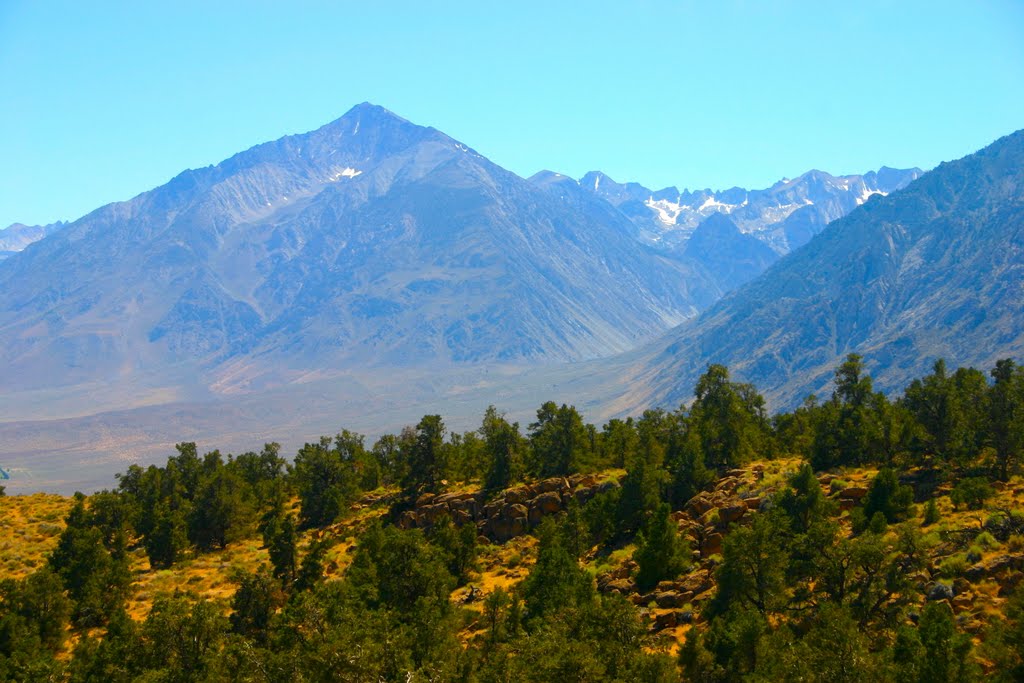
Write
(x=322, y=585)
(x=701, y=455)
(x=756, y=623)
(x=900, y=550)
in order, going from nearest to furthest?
(x=756, y=623) → (x=900, y=550) → (x=322, y=585) → (x=701, y=455)

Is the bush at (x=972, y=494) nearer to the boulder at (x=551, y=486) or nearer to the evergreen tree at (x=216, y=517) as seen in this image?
the boulder at (x=551, y=486)

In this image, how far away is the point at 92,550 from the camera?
70.9 metres

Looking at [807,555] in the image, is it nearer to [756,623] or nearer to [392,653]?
[756,623]

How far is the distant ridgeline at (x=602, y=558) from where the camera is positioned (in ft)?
141

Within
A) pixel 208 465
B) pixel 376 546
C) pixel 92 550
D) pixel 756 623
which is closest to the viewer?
pixel 756 623

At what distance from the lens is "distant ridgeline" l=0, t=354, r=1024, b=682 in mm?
42969

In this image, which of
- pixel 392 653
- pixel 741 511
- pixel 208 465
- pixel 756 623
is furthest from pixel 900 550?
pixel 208 465

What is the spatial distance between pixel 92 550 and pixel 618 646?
48.4m

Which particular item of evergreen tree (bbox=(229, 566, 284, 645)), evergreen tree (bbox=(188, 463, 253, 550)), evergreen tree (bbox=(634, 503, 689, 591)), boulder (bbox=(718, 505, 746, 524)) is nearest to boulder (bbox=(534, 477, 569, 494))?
boulder (bbox=(718, 505, 746, 524))

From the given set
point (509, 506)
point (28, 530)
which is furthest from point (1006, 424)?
point (28, 530)

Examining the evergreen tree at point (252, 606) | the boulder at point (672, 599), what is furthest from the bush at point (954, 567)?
the evergreen tree at point (252, 606)

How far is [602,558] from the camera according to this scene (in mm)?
67062

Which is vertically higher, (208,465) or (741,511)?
(208,465)

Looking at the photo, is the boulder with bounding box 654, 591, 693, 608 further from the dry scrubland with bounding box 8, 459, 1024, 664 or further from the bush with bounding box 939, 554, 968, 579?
the bush with bounding box 939, 554, 968, 579
